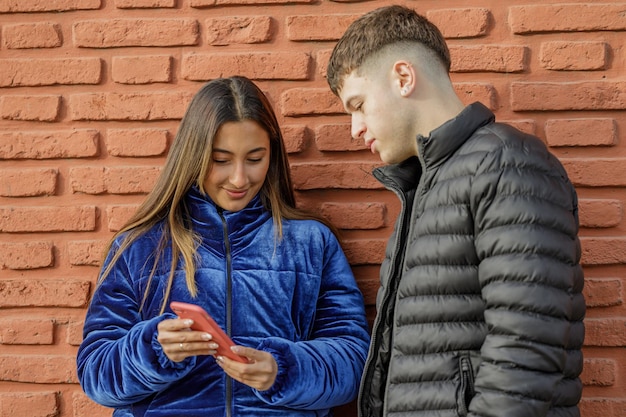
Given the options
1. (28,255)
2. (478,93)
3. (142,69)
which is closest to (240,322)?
(28,255)

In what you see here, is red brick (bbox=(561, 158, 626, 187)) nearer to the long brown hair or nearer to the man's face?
the man's face

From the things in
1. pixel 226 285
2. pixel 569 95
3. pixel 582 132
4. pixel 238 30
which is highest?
pixel 238 30

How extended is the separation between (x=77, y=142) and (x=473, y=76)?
1.44 m

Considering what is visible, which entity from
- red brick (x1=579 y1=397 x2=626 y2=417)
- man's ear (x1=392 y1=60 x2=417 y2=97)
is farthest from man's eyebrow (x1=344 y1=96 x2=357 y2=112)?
red brick (x1=579 y1=397 x2=626 y2=417)

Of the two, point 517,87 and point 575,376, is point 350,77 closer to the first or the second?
point 517,87

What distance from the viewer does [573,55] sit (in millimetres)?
2701

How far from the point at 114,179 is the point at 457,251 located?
1442mm

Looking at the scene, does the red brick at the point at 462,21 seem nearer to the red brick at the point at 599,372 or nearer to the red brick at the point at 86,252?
the red brick at the point at 599,372

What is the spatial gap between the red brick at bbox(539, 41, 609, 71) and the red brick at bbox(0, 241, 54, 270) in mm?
1880

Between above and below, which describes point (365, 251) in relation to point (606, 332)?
above

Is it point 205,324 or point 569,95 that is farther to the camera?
point 569,95

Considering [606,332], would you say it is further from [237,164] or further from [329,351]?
[237,164]

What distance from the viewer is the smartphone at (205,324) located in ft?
6.72

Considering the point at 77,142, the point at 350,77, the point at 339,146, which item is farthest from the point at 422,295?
the point at 77,142
